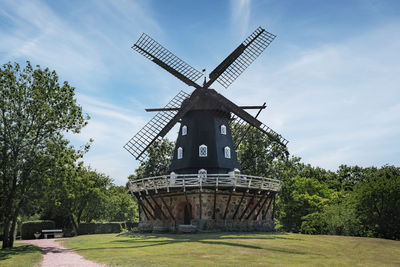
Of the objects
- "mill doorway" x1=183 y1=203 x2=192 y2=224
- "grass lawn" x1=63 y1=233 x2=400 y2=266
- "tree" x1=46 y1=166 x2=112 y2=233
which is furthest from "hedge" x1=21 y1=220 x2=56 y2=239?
"grass lawn" x1=63 y1=233 x2=400 y2=266

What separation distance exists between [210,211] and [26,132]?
45.7 ft

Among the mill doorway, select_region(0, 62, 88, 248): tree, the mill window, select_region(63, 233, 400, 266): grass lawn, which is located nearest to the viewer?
select_region(63, 233, 400, 266): grass lawn

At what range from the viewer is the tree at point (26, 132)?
18.4 m

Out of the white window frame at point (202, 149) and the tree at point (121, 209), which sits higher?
the white window frame at point (202, 149)

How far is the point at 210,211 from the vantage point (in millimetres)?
25219

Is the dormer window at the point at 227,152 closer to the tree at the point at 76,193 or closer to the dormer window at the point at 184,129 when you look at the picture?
the dormer window at the point at 184,129

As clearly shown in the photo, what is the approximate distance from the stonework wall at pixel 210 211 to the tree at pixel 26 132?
978 centimetres

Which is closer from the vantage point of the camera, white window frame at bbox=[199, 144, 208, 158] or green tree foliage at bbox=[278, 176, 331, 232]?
white window frame at bbox=[199, 144, 208, 158]

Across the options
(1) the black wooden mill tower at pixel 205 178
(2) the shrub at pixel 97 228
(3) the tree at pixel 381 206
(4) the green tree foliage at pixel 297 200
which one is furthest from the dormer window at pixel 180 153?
(3) the tree at pixel 381 206

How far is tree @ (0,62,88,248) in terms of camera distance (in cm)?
1844

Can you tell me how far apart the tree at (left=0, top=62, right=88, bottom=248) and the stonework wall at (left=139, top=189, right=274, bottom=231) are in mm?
9777

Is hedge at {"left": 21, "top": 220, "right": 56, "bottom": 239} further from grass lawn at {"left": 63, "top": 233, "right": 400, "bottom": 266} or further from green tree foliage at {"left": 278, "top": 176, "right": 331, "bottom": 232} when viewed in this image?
green tree foliage at {"left": 278, "top": 176, "right": 331, "bottom": 232}

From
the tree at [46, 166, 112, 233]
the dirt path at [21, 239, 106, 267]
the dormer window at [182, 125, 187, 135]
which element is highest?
the dormer window at [182, 125, 187, 135]

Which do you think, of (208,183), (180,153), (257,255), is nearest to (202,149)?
(180,153)
